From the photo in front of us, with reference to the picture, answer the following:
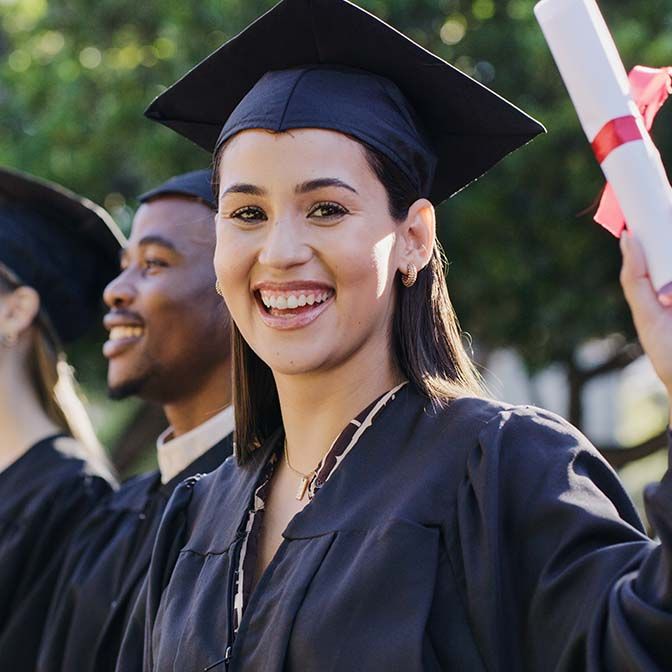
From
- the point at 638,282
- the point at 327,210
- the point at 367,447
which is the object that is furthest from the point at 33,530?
the point at 638,282

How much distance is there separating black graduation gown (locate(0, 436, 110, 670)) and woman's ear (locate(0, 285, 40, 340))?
1.45 feet

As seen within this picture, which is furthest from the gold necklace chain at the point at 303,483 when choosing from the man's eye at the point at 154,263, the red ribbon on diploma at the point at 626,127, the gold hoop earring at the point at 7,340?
the gold hoop earring at the point at 7,340

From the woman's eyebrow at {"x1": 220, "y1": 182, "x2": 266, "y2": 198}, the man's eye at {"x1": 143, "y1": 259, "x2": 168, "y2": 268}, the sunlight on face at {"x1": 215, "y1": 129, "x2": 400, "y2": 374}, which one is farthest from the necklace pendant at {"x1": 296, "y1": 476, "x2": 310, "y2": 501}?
the man's eye at {"x1": 143, "y1": 259, "x2": 168, "y2": 268}

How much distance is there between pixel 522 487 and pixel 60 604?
230cm

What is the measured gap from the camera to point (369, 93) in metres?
2.96

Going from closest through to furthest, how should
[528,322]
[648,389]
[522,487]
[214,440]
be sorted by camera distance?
[522,487]
[214,440]
[528,322]
[648,389]

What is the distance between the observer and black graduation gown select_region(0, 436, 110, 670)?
4.45m

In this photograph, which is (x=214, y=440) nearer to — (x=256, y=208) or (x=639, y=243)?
(x=256, y=208)

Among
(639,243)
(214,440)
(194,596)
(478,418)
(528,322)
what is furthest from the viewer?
(528,322)

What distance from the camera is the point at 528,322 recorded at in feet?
23.0

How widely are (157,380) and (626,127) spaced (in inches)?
99.2

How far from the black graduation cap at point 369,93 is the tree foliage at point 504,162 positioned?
3221 mm

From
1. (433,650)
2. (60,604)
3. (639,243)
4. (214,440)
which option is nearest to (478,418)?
(433,650)

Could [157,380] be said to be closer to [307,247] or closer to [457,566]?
[307,247]
